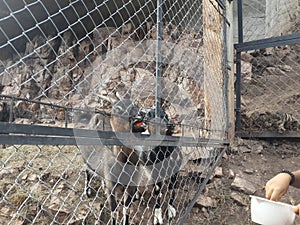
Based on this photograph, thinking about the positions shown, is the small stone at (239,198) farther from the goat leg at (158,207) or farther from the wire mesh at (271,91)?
the wire mesh at (271,91)

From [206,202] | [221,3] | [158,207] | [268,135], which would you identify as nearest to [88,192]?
[158,207]

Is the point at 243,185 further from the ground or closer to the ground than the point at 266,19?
closer to the ground

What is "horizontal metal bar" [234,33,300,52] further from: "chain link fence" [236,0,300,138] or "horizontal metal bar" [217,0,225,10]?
"horizontal metal bar" [217,0,225,10]

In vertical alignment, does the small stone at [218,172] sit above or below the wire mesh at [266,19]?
below

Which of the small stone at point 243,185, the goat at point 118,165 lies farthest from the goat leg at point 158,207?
the small stone at point 243,185

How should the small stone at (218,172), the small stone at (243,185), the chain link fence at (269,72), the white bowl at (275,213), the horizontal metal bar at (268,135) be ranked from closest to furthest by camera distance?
1. the white bowl at (275,213)
2. the small stone at (243,185)
3. the small stone at (218,172)
4. the horizontal metal bar at (268,135)
5. the chain link fence at (269,72)

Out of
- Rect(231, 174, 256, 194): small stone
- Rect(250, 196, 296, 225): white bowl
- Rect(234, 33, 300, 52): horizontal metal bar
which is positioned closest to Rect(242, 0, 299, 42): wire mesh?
Rect(234, 33, 300, 52): horizontal metal bar

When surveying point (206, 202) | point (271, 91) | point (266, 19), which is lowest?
point (206, 202)

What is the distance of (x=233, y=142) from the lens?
3.03 m

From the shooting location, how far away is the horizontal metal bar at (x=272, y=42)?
292 cm

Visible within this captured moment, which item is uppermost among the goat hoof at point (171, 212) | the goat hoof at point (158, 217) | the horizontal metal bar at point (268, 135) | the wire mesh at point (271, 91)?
the wire mesh at point (271, 91)

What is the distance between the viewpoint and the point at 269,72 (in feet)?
14.6

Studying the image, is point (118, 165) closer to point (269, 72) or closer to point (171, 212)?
point (171, 212)

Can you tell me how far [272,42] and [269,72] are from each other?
153 cm
